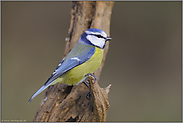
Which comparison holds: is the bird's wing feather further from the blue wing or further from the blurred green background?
the blurred green background

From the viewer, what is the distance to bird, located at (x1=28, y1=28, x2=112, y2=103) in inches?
45.2

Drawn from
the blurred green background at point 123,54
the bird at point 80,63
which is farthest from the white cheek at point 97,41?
the blurred green background at point 123,54

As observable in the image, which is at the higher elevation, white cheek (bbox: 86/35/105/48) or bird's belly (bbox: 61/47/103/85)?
white cheek (bbox: 86/35/105/48)

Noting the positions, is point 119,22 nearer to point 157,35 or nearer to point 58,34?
point 157,35

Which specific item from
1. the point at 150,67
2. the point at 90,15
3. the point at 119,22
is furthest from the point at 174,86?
the point at 90,15

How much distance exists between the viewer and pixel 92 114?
1.15m

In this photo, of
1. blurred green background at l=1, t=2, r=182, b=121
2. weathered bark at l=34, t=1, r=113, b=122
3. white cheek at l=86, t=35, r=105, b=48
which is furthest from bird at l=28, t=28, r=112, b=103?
blurred green background at l=1, t=2, r=182, b=121

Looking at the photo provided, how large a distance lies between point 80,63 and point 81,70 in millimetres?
45

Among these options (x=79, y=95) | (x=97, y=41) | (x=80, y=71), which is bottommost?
(x=79, y=95)

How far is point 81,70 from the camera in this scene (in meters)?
1.16

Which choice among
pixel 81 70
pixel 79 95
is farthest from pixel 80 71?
pixel 79 95

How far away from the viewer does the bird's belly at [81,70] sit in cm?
116

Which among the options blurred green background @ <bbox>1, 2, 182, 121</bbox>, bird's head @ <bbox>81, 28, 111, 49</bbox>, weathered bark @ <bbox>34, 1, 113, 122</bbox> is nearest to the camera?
weathered bark @ <bbox>34, 1, 113, 122</bbox>

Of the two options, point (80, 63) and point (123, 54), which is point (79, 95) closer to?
point (80, 63)
